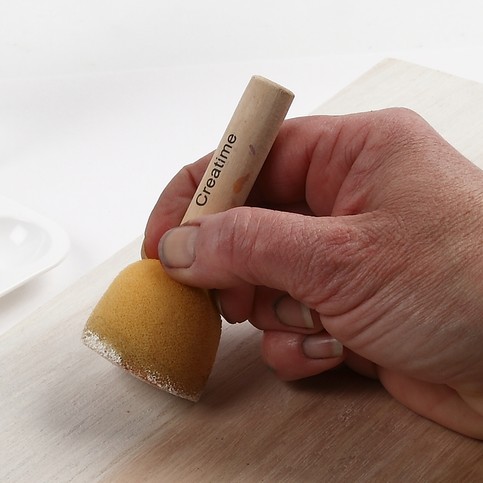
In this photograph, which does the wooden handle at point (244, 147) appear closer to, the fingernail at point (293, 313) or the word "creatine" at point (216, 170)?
the word "creatine" at point (216, 170)

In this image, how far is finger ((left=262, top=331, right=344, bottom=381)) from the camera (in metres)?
1.39

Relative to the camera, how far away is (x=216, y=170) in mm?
1362

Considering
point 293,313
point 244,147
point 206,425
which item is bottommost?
point 206,425

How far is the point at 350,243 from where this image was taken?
1212 millimetres

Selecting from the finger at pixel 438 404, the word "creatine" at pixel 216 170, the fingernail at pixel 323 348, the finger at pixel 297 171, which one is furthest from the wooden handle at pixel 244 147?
the finger at pixel 438 404

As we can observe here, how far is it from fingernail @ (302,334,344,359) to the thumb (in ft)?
0.43

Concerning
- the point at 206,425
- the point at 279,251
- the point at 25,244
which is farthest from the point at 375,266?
the point at 25,244

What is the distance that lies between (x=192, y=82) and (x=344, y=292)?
4.24 ft

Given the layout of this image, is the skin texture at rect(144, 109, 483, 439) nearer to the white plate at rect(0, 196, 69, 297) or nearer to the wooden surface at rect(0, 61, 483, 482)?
the wooden surface at rect(0, 61, 483, 482)

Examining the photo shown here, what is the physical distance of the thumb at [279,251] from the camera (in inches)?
47.8

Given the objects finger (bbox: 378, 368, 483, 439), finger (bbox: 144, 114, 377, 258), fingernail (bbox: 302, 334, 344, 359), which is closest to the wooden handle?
finger (bbox: 144, 114, 377, 258)

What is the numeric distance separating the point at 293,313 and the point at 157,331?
192mm

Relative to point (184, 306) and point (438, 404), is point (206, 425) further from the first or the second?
point (438, 404)

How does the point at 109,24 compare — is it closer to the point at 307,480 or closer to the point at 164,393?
the point at 164,393
